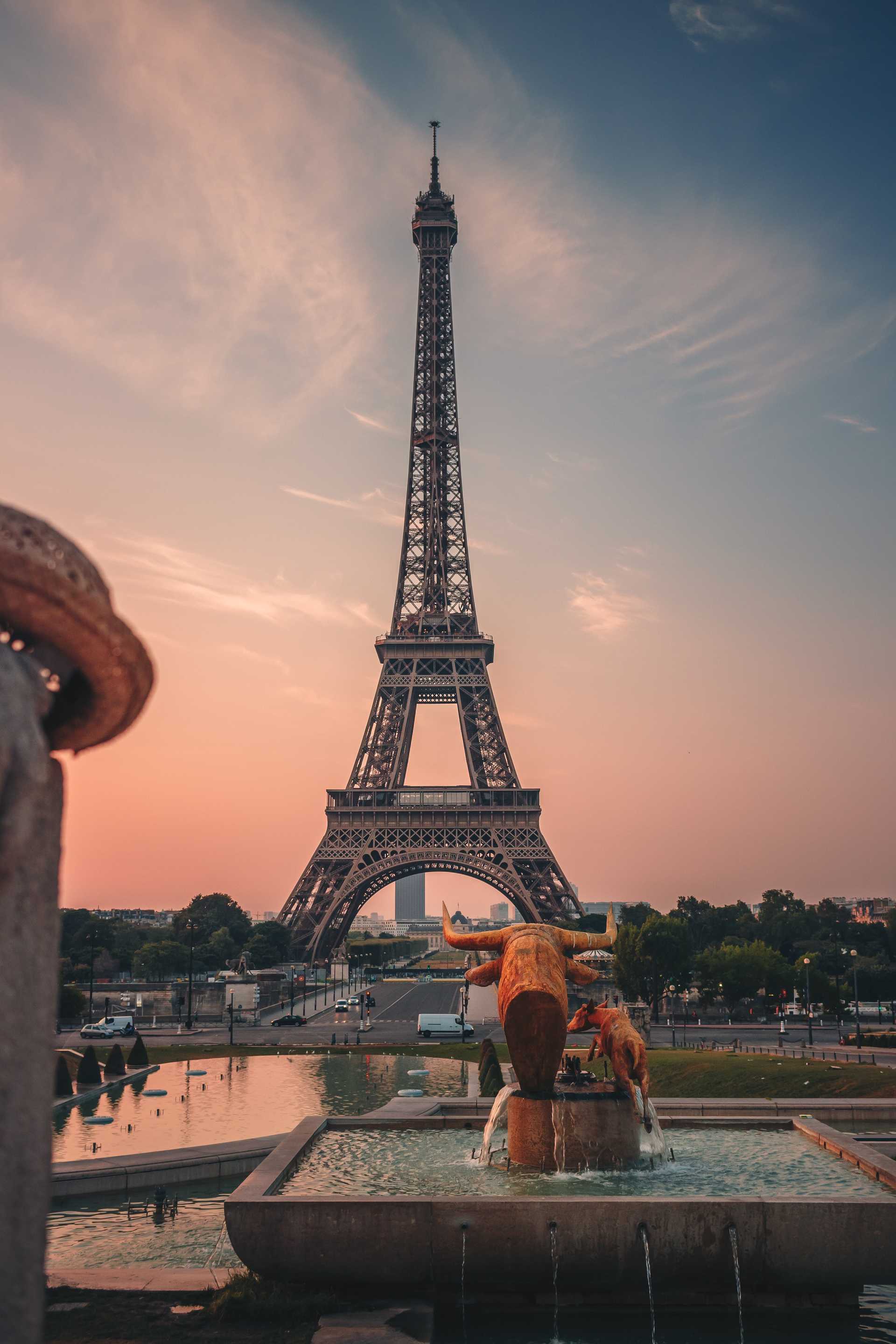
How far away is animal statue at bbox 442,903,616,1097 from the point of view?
1712 centimetres

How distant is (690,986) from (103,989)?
4298 centimetres

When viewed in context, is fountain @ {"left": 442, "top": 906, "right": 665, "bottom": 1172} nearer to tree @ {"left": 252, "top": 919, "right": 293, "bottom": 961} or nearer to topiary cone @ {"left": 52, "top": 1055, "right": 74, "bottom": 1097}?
topiary cone @ {"left": 52, "top": 1055, "right": 74, "bottom": 1097}

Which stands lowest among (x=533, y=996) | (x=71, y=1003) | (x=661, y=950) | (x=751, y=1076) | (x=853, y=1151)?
(x=751, y=1076)

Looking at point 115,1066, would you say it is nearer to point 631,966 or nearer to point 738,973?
point 631,966

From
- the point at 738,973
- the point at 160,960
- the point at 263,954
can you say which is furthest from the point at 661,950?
the point at 160,960

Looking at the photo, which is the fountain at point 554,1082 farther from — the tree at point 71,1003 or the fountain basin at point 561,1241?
the tree at point 71,1003

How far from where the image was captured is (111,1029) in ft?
182

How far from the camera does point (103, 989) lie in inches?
3108

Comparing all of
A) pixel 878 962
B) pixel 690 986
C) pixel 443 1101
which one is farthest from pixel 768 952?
pixel 443 1101

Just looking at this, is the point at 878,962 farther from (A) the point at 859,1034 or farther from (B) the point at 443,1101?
(B) the point at 443,1101

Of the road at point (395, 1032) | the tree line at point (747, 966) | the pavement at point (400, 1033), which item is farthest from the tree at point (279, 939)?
A: the tree line at point (747, 966)

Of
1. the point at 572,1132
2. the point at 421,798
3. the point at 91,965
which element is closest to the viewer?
the point at 572,1132

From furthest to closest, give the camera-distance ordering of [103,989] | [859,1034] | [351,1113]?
[103,989] → [859,1034] → [351,1113]

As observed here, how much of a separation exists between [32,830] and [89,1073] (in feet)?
122
